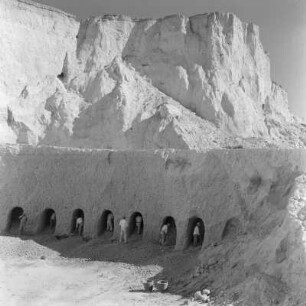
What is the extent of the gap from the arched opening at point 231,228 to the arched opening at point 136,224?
175 inches

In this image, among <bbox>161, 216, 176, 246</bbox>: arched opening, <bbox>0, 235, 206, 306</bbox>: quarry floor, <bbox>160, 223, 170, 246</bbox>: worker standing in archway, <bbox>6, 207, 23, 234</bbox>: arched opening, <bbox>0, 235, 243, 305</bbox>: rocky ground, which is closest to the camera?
<bbox>0, 235, 243, 305</bbox>: rocky ground

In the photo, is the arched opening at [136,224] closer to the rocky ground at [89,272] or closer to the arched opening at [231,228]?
the rocky ground at [89,272]

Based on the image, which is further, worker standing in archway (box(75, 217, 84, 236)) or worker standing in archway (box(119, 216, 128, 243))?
worker standing in archway (box(75, 217, 84, 236))

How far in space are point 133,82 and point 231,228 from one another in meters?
28.3

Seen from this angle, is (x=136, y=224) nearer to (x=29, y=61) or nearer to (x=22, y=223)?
(x=22, y=223)

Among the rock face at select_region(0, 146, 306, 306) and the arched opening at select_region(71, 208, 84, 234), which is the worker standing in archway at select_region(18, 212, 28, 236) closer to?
the rock face at select_region(0, 146, 306, 306)

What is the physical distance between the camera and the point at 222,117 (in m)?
46.3

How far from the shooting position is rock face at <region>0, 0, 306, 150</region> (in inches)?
1671

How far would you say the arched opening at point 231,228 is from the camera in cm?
1941

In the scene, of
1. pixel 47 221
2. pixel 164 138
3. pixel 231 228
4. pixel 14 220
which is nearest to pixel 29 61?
pixel 164 138

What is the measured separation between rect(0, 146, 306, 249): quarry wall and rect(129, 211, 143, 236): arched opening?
36cm

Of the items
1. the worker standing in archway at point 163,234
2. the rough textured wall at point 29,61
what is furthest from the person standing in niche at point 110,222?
the rough textured wall at point 29,61

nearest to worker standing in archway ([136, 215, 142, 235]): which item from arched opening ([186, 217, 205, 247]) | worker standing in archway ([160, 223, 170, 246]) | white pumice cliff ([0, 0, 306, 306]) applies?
white pumice cliff ([0, 0, 306, 306])

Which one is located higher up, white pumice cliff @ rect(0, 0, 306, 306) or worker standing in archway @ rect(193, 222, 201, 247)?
white pumice cliff @ rect(0, 0, 306, 306)
